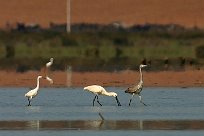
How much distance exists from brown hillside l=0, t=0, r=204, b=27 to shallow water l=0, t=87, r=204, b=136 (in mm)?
32074

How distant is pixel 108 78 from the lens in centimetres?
3466

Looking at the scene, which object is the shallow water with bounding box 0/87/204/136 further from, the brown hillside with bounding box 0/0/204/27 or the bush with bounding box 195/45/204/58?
the brown hillside with bounding box 0/0/204/27

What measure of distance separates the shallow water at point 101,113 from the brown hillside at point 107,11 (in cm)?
3207

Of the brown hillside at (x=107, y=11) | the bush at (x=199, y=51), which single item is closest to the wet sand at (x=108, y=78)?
the bush at (x=199, y=51)

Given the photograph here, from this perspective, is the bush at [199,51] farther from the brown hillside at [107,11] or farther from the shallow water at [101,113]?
the shallow water at [101,113]

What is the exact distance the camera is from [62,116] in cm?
2178

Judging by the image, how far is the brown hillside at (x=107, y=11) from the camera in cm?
6208

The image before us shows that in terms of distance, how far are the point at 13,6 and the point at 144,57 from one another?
2186 cm

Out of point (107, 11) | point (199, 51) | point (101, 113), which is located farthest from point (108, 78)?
point (107, 11)

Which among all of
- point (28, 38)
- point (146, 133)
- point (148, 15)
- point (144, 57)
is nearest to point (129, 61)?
point (144, 57)

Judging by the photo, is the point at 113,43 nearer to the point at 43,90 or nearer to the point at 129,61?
the point at 129,61

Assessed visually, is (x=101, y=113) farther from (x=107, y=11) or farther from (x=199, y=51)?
(x=107, y=11)

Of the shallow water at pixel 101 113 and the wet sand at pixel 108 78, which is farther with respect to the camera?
the wet sand at pixel 108 78

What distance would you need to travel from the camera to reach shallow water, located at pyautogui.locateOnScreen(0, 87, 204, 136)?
1904 centimetres
